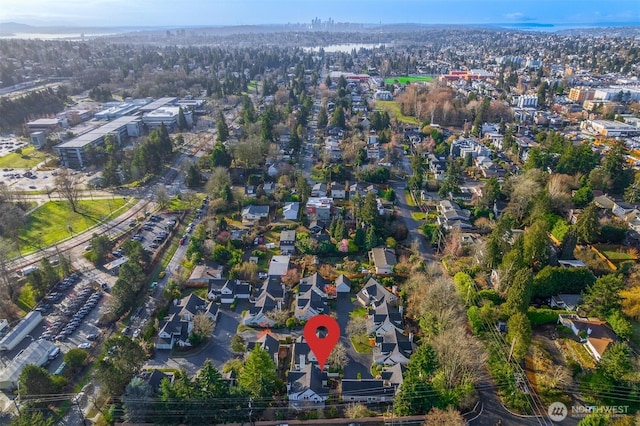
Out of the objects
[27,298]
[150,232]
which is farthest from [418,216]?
[27,298]

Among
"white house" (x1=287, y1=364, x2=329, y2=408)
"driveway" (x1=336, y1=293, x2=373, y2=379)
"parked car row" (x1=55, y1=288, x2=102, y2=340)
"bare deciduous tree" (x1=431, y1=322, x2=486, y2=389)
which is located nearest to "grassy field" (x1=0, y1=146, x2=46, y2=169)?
"parked car row" (x1=55, y1=288, x2=102, y2=340)

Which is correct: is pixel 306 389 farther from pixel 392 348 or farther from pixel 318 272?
pixel 318 272

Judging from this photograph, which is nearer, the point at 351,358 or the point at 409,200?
the point at 351,358

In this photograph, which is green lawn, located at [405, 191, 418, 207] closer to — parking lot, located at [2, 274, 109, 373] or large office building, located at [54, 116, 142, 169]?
parking lot, located at [2, 274, 109, 373]

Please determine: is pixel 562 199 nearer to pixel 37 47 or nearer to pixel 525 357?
pixel 525 357

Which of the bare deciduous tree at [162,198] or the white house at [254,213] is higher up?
the bare deciduous tree at [162,198]

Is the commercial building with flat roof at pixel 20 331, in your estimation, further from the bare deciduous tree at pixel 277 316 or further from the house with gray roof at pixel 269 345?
the bare deciduous tree at pixel 277 316

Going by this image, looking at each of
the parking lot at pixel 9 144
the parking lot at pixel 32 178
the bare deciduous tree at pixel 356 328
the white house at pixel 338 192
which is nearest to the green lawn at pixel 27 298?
the parking lot at pixel 32 178
